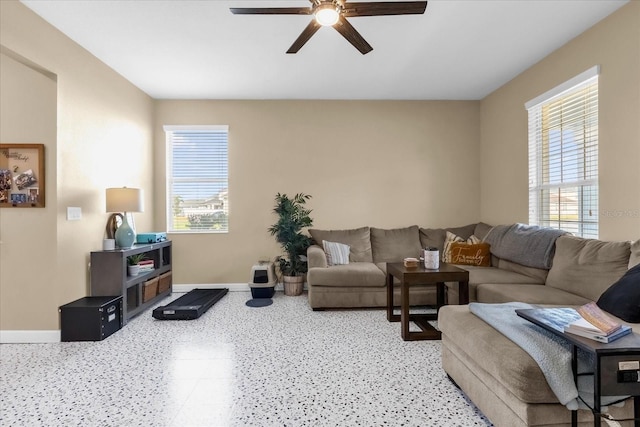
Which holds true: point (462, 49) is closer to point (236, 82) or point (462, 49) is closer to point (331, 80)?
point (331, 80)

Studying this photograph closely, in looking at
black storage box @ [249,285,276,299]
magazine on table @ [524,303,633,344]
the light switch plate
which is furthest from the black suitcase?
magazine on table @ [524,303,633,344]

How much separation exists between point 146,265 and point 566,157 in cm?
486

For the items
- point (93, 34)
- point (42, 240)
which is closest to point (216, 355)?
point (42, 240)

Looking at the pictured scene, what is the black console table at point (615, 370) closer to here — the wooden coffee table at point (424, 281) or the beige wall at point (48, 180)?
the wooden coffee table at point (424, 281)

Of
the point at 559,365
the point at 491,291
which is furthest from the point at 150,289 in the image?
the point at 559,365

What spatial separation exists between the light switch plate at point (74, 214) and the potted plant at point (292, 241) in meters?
2.26

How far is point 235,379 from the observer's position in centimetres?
223

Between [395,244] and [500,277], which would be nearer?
[500,277]

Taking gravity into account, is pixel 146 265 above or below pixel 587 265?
below

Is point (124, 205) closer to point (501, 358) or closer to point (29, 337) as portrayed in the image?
point (29, 337)

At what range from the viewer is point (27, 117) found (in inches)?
113

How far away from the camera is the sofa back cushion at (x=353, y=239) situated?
445 cm

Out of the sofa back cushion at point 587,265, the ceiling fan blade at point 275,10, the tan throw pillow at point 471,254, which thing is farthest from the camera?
the tan throw pillow at point 471,254

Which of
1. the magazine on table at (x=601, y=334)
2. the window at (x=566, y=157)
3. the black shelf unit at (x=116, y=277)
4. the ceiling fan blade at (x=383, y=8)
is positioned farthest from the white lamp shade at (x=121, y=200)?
the window at (x=566, y=157)
